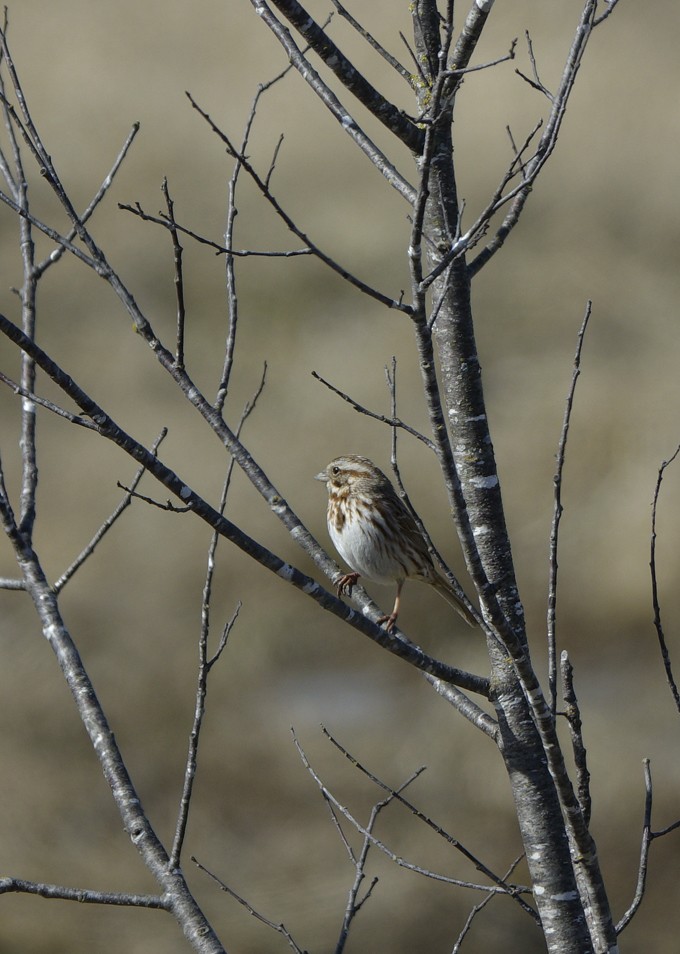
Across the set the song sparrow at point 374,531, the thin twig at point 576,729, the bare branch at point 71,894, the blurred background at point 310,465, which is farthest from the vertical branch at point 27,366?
the blurred background at point 310,465

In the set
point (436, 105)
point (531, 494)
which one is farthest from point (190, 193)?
point (436, 105)

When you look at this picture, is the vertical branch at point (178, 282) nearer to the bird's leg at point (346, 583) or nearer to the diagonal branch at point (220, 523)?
the diagonal branch at point (220, 523)

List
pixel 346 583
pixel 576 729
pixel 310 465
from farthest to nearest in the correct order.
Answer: pixel 310 465 < pixel 346 583 < pixel 576 729

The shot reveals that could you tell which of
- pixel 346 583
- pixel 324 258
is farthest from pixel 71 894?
pixel 346 583

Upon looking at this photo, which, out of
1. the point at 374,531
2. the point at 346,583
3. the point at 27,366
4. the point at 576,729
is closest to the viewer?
the point at 576,729

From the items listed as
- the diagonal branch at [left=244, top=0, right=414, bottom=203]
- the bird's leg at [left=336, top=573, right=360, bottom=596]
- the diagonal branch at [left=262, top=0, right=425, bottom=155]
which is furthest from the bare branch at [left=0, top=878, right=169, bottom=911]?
the diagonal branch at [left=262, top=0, right=425, bottom=155]

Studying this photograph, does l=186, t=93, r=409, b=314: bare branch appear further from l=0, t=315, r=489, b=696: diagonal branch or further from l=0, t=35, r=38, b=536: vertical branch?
l=0, t=35, r=38, b=536: vertical branch

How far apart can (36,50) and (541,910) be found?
13.0 meters

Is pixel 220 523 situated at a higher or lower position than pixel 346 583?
lower

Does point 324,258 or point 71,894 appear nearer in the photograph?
point 324,258

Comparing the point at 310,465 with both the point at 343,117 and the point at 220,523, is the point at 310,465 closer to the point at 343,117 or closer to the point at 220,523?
the point at 343,117

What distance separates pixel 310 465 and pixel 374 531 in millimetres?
5791

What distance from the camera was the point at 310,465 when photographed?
37.5 feet

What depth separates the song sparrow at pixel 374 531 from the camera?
5.64 metres
